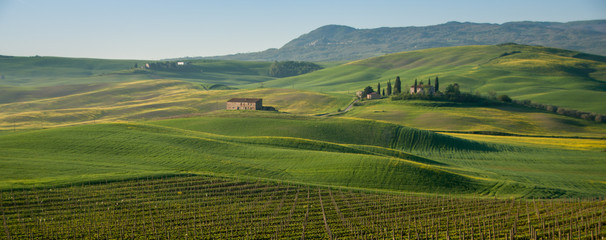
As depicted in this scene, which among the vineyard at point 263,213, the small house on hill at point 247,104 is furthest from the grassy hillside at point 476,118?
the vineyard at point 263,213

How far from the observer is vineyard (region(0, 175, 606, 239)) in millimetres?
32750

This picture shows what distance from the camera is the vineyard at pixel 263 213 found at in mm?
32750

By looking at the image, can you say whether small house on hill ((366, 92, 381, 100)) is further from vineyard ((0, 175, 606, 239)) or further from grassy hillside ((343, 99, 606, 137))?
vineyard ((0, 175, 606, 239))

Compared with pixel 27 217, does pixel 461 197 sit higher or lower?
lower

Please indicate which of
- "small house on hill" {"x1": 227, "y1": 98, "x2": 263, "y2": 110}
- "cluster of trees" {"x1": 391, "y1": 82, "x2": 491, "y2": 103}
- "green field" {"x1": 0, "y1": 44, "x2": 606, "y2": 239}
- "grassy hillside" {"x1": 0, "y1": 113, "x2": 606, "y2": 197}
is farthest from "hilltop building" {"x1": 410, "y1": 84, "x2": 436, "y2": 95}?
"grassy hillside" {"x1": 0, "y1": 113, "x2": 606, "y2": 197}

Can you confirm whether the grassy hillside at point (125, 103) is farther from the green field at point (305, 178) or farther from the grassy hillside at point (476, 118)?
the grassy hillside at point (476, 118)

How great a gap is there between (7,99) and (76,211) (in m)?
150

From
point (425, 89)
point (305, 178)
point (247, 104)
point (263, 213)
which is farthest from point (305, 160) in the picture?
point (425, 89)

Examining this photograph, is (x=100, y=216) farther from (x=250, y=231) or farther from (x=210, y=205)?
(x=250, y=231)

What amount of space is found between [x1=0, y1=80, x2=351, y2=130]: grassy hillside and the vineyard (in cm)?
7958

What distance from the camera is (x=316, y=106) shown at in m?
152

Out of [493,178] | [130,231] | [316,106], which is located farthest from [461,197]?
[316,106]

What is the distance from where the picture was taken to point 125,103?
531ft

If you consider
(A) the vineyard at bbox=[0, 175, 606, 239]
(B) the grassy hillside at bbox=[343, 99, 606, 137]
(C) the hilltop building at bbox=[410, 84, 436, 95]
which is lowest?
(B) the grassy hillside at bbox=[343, 99, 606, 137]
